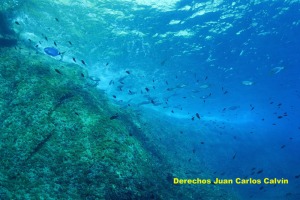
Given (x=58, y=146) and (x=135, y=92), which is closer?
(x=58, y=146)

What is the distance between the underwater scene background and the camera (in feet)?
23.4

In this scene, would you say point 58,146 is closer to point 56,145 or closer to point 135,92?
point 56,145

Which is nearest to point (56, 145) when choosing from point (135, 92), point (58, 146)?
point (58, 146)

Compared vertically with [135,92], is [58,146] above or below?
below

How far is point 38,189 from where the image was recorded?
20.0 ft

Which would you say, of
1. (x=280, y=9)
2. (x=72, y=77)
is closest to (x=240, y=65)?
(x=280, y=9)

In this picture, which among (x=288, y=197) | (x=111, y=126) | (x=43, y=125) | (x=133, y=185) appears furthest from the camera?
(x=288, y=197)

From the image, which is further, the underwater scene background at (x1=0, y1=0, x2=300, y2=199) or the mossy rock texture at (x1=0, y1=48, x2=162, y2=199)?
the underwater scene background at (x1=0, y1=0, x2=300, y2=199)

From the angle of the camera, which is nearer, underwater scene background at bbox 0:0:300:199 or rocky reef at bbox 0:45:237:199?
rocky reef at bbox 0:45:237:199

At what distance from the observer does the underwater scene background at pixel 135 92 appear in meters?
7.12

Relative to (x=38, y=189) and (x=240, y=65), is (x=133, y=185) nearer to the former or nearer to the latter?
(x=38, y=189)

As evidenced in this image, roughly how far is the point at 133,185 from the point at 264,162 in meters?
34.7

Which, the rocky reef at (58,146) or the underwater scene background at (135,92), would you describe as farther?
the underwater scene background at (135,92)

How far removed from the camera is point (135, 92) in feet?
56.0
